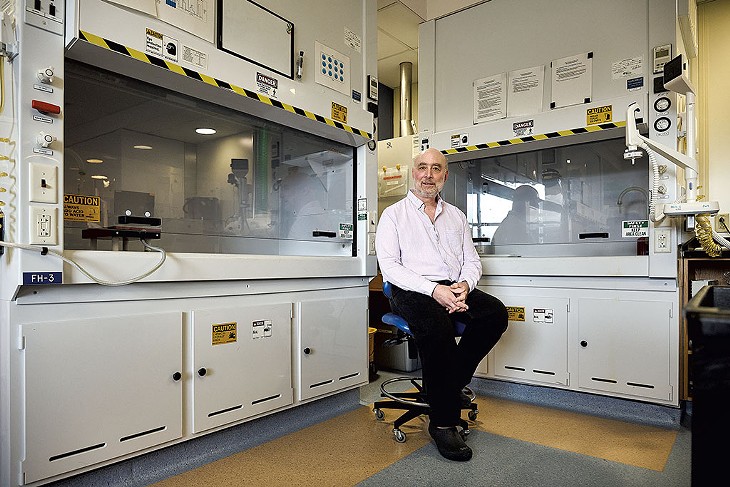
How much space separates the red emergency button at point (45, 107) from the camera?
1541 mm

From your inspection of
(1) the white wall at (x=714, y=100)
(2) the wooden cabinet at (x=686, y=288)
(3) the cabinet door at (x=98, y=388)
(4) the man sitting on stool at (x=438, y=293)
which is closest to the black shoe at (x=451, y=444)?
(4) the man sitting on stool at (x=438, y=293)

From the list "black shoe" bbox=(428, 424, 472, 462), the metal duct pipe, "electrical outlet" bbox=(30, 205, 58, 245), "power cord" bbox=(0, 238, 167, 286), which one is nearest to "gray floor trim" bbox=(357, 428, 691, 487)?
"black shoe" bbox=(428, 424, 472, 462)

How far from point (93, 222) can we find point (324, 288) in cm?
118

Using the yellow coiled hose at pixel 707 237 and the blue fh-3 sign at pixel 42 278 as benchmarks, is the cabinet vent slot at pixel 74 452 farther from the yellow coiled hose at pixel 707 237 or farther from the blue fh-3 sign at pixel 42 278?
the yellow coiled hose at pixel 707 237

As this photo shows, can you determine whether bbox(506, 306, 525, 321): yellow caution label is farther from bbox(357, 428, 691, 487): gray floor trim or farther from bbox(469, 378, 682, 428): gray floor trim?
bbox(357, 428, 691, 487): gray floor trim

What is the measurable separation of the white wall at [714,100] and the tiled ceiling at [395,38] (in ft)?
7.09

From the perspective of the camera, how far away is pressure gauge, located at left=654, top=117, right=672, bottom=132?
257cm

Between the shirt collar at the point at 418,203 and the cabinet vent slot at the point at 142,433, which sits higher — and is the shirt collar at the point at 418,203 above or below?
above

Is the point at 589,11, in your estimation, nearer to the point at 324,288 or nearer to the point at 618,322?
the point at 618,322

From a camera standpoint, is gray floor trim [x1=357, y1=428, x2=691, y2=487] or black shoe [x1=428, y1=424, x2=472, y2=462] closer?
gray floor trim [x1=357, y1=428, x2=691, y2=487]

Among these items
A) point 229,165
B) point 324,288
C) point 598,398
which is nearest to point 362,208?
point 324,288

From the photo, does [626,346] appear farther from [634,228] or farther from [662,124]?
[662,124]

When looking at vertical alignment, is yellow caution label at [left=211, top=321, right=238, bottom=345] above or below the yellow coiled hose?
below

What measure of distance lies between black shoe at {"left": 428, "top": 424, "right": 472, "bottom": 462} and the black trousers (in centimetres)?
3
